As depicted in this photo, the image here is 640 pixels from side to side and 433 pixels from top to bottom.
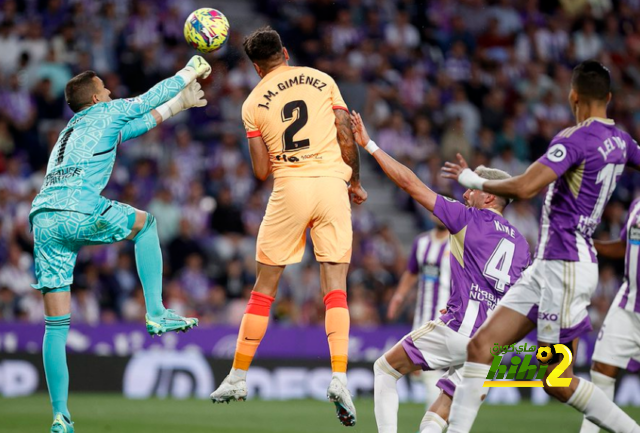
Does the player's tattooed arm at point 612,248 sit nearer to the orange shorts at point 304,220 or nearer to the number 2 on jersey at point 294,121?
the orange shorts at point 304,220

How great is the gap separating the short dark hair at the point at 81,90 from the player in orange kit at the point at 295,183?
132 centimetres

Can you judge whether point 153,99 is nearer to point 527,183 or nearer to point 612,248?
point 527,183

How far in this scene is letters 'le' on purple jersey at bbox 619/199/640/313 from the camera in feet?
28.3

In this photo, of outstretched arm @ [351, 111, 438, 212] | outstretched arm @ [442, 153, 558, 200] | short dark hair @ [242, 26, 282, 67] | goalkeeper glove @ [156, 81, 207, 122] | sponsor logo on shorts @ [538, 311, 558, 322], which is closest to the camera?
outstretched arm @ [442, 153, 558, 200]

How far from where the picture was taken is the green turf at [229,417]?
1041 centimetres

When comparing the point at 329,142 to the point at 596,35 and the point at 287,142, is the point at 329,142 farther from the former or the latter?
the point at 596,35

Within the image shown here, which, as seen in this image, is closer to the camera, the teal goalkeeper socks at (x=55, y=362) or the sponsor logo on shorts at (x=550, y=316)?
the sponsor logo on shorts at (x=550, y=316)

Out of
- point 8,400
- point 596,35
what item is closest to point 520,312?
point 8,400

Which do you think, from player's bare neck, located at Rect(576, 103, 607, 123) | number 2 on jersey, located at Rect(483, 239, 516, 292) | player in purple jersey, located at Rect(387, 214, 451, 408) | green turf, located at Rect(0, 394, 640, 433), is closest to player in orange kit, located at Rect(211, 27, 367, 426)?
number 2 on jersey, located at Rect(483, 239, 516, 292)

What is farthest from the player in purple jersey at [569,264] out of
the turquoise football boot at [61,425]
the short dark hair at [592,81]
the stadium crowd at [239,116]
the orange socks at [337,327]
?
the stadium crowd at [239,116]

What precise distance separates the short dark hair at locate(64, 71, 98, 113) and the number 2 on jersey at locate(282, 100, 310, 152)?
165 centimetres

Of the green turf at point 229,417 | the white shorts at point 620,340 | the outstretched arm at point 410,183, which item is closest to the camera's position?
the outstretched arm at point 410,183

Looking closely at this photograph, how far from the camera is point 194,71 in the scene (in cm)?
852

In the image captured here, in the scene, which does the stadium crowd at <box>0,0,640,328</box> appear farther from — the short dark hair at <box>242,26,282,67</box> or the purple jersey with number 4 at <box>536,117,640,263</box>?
the purple jersey with number 4 at <box>536,117,640,263</box>
